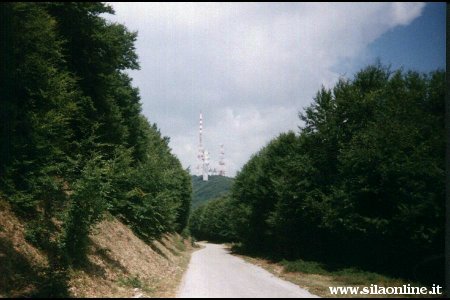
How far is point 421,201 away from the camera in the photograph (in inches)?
714

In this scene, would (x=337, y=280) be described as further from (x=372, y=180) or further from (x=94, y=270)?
(x=94, y=270)

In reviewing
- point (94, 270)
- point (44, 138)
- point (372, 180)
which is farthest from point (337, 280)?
point (44, 138)

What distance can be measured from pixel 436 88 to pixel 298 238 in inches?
719

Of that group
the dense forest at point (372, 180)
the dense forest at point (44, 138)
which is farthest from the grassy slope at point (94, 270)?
the dense forest at point (372, 180)

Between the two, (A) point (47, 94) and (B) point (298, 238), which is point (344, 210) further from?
(A) point (47, 94)

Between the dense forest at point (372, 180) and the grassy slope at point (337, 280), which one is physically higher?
the dense forest at point (372, 180)

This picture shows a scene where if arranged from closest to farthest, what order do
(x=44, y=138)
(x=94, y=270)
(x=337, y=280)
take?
(x=44, y=138) < (x=94, y=270) < (x=337, y=280)

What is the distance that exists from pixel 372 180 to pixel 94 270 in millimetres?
17331

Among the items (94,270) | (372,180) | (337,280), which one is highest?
(372,180)

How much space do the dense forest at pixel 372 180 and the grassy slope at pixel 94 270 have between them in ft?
43.9

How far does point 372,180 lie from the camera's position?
21406 mm

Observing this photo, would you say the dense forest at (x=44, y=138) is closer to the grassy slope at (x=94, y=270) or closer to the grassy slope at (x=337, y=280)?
the grassy slope at (x=94, y=270)

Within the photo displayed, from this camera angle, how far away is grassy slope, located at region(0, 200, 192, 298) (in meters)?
10.7

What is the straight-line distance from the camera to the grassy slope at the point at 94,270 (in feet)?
35.0
